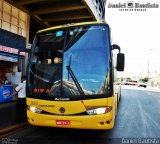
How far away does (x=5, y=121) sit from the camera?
8.94 m

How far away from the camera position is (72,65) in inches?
265

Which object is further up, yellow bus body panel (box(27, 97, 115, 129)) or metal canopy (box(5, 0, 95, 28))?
metal canopy (box(5, 0, 95, 28))

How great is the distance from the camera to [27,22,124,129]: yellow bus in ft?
21.1

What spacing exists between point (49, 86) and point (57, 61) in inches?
26.4

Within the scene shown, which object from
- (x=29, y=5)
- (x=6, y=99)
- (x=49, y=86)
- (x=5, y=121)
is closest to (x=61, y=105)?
(x=49, y=86)

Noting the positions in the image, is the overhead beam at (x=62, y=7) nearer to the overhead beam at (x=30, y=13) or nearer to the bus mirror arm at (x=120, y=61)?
the overhead beam at (x=30, y=13)

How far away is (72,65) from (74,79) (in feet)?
1.24

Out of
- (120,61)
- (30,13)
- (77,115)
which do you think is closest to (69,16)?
(30,13)

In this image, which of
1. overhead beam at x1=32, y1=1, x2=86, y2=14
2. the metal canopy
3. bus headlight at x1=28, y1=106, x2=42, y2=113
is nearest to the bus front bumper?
bus headlight at x1=28, y1=106, x2=42, y2=113

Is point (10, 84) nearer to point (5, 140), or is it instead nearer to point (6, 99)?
point (6, 99)

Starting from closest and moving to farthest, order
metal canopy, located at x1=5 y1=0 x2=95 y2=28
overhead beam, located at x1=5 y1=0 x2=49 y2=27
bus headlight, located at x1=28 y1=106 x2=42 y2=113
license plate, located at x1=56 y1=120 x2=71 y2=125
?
license plate, located at x1=56 y1=120 x2=71 y2=125, bus headlight, located at x1=28 y1=106 x2=42 y2=113, overhead beam, located at x1=5 y1=0 x2=49 y2=27, metal canopy, located at x1=5 y1=0 x2=95 y2=28

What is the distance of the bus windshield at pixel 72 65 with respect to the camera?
257 inches

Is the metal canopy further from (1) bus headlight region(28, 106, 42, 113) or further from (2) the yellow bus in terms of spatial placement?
(1) bus headlight region(28, 106, 42, 113)

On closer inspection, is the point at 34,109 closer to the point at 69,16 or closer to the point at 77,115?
the point at 77,115
